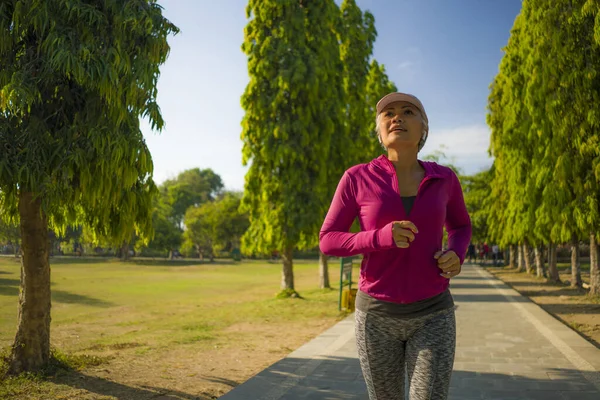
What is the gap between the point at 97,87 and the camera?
5930 millimetres

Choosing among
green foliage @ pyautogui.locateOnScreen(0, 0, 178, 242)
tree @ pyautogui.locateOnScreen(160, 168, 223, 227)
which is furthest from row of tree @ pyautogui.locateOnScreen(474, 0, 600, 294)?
tree @ pyautogui.locateOnScreen(160, 168, 223, 227)

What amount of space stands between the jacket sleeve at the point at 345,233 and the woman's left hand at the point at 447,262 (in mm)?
249

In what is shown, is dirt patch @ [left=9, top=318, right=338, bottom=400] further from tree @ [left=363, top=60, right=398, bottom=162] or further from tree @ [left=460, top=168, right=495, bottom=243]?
tree @ [left=460, top=168, right=495, bottom=243]

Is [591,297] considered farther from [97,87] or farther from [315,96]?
[97,87]

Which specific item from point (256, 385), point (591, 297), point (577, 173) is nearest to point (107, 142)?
point (256, 385)

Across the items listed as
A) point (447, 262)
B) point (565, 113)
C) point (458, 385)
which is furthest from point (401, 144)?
point (565, 113)

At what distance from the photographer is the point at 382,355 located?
8.08 ft

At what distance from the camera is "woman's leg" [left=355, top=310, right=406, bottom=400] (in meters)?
2.46

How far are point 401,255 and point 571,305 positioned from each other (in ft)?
49.3

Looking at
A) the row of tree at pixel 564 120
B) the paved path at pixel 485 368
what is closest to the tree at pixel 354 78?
the row of tree at pixel 564 120

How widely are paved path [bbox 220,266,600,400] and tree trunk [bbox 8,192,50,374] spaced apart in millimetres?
2714

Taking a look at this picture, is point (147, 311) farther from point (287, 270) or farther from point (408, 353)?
point (408, 353)

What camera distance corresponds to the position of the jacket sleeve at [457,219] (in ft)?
8.61

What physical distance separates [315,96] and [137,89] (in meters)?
12.3
